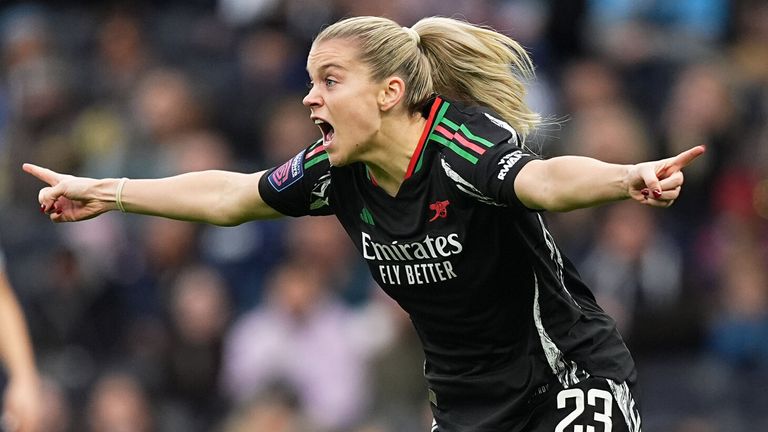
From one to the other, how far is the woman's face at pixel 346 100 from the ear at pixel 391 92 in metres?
0.02

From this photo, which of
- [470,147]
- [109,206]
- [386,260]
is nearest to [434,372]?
[386,260]

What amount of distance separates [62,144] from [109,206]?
6.53 metres

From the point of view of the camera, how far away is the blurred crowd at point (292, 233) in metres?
9.14

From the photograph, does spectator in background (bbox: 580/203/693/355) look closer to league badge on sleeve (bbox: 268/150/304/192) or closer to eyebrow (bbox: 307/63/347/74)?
league badge on sleeve (bbox: 268/150/304/192)

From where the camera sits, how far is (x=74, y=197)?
5.38m

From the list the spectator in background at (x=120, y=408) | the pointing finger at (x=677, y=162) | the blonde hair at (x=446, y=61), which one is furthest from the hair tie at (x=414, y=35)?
the spectator in background at (x=120, y=408)

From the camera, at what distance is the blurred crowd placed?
360 inches

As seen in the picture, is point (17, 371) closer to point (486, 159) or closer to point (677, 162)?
Result: point (486, 159)

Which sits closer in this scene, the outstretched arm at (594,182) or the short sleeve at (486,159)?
the outstretched arm at (594,182)

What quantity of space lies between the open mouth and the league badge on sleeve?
0.22m

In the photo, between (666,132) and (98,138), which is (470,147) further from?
(98,138)

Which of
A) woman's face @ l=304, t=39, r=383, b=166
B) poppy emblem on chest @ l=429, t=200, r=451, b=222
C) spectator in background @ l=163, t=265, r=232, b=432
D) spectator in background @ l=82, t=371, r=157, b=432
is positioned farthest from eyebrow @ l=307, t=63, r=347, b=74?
spectator in background @ l=163, t=265, r=232, b=432

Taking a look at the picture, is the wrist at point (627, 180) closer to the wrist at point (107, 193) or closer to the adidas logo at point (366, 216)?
the adidas logo at point (366, 216)

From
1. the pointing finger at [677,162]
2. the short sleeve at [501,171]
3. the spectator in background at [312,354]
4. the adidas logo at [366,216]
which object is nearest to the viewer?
the pointing finger at [677,162]
